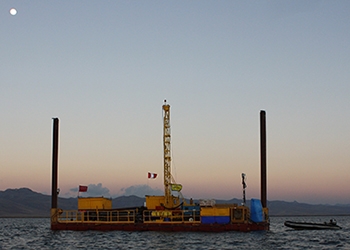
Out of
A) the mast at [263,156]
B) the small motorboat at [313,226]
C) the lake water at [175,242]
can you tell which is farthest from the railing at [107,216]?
the small motorboat at [313,226]

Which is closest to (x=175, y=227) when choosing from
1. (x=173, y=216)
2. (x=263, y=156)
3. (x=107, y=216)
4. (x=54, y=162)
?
(x=173, y=216)

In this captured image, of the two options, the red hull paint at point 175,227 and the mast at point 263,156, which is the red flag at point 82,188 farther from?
the mast at point 263,156

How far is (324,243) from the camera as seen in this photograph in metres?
66.4

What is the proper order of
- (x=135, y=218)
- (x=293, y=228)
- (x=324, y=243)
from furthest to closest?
(x=293, y=228)
(x=135, y=218)
(x=324, y=243)

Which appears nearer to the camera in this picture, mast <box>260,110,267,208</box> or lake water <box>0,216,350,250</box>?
lake water <box>0,216,350,250</box>

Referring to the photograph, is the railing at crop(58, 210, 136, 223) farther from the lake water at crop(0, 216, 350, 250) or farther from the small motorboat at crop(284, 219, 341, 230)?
the small motorboat at crop(284, 219, 341, 230)

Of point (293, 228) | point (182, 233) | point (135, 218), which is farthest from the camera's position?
point (293, 228)

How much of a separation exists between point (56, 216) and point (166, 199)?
17503 millimetres

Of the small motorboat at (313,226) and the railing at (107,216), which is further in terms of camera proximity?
the small motorboat at (313,226)

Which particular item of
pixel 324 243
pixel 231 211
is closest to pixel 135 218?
pixel 231 211

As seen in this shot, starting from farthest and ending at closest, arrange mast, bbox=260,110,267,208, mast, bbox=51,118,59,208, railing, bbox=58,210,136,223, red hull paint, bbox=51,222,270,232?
mast, bbox=51,118,59,208 < mast, bbox=260,110,267,208 < railing, bbox=58,210,136,223 < red hull paint, bbox=51,222,270,232

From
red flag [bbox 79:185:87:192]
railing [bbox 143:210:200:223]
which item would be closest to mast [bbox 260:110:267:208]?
railing [bbox 143:210:200:223]

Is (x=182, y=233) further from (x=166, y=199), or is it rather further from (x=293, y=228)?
(x=293, y=228)

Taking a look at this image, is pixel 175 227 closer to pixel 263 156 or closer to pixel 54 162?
pixel 263 156
